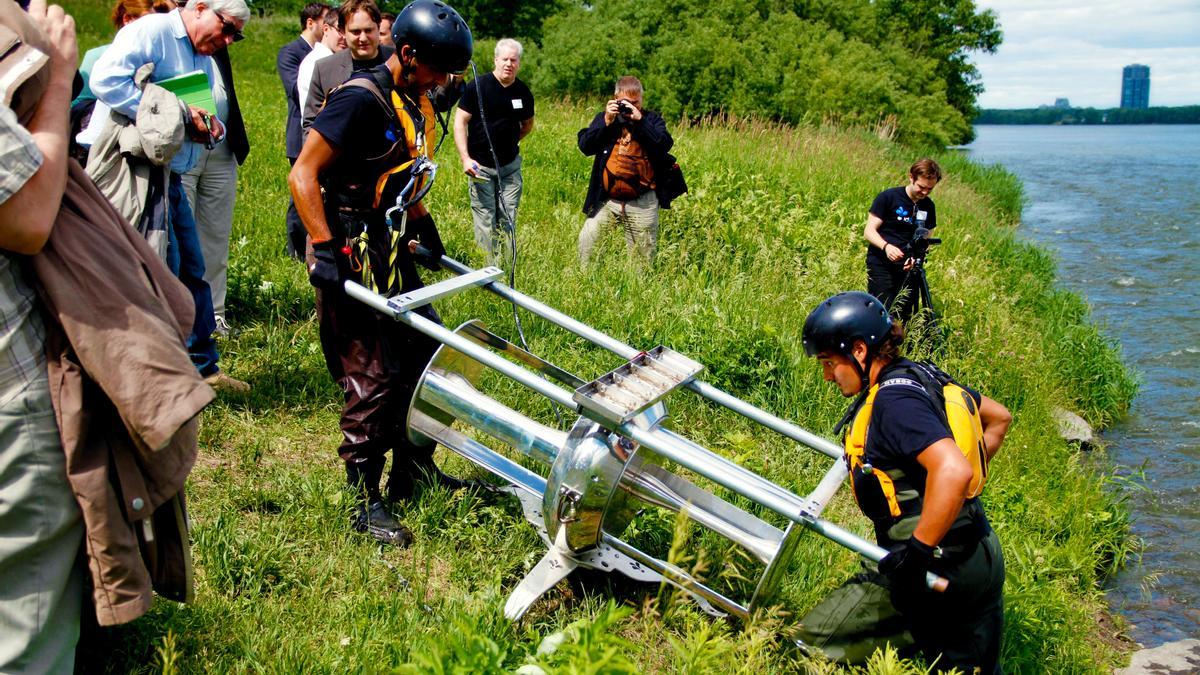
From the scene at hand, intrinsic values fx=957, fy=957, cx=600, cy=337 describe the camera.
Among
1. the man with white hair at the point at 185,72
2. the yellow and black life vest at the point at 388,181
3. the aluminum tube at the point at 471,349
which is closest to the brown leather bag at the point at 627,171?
the man with white hair at the point at 185,72

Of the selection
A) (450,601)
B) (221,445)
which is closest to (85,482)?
(450,601)

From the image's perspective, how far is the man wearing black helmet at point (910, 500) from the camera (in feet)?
10.7

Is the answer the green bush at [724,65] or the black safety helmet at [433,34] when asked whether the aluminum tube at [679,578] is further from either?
the green bush at [724,65]

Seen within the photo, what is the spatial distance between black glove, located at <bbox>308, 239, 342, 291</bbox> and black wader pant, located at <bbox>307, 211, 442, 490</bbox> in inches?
3.1

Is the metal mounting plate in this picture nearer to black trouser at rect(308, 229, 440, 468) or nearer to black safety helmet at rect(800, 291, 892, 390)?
→ black safety helmet at rect(800, 291, 892, 390)

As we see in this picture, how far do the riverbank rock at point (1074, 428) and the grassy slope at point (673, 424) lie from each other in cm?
21

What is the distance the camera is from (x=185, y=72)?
488cm

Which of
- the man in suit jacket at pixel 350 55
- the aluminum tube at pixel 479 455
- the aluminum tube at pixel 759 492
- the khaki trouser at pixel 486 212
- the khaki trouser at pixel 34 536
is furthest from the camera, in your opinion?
the khaki trouser at pixel 486 212

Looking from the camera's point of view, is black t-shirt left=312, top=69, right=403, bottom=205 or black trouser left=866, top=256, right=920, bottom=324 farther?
black trouser left=866, top=256, right=920, bottom=324

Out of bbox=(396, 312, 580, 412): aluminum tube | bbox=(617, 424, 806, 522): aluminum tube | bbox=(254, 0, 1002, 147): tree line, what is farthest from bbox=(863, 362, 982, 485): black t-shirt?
bbox=(254, 0, 1002, 147): tree line

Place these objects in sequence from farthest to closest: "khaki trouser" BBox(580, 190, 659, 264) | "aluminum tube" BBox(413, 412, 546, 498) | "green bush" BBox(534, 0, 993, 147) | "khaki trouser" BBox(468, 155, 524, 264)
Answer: "green bush" BBox(534, 0, 993, 147) < "khaki trouser" BBox(580, 190, 659, 264) < "khaki trouser" BBox(468, 155, 524, 264) < "aluminum tube" BBox(413, 412, 546, 498)

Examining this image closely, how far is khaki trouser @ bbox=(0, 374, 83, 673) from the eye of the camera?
A: 2203mm

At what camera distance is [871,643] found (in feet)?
12.2

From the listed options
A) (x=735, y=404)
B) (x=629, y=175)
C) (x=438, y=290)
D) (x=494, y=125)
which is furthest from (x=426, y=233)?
(x=629, y=175)
